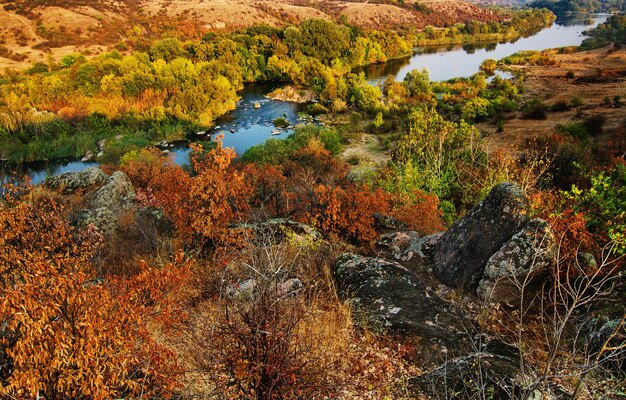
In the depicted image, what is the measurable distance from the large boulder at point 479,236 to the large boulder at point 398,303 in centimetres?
157

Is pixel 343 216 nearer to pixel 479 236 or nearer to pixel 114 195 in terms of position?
pixel 479 236

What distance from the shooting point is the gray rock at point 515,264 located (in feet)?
30.3

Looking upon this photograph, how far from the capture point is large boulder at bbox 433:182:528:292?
10070 millimetres

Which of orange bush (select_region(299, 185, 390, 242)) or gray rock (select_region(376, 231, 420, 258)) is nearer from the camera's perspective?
gray rock (select_region(376, 231, 420, 258))

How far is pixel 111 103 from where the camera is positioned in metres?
56.1

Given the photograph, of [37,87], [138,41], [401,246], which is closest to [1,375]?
[401,246]

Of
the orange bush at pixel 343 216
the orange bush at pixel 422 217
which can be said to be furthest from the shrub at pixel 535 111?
the orange bush at pixel 343 216

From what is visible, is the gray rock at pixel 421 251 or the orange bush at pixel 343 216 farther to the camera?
the orange bush at pixel 343 216

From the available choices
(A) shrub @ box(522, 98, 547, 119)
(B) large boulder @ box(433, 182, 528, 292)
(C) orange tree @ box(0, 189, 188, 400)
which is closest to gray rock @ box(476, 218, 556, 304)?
(B) large boulder @ box(433, 182, 528, 292)

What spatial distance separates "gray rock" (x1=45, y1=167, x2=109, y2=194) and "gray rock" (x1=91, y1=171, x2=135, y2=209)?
4.70 meters

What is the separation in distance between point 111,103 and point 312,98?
3405 cm

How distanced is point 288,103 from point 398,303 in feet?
217

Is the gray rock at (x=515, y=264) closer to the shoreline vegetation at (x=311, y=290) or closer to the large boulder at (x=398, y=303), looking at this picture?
the shoreline vegetation at (x=311, y=290)

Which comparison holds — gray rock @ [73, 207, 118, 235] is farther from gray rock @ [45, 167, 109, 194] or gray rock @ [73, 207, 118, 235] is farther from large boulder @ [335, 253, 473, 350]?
large boulder @ [335, 253, 473, 350]
